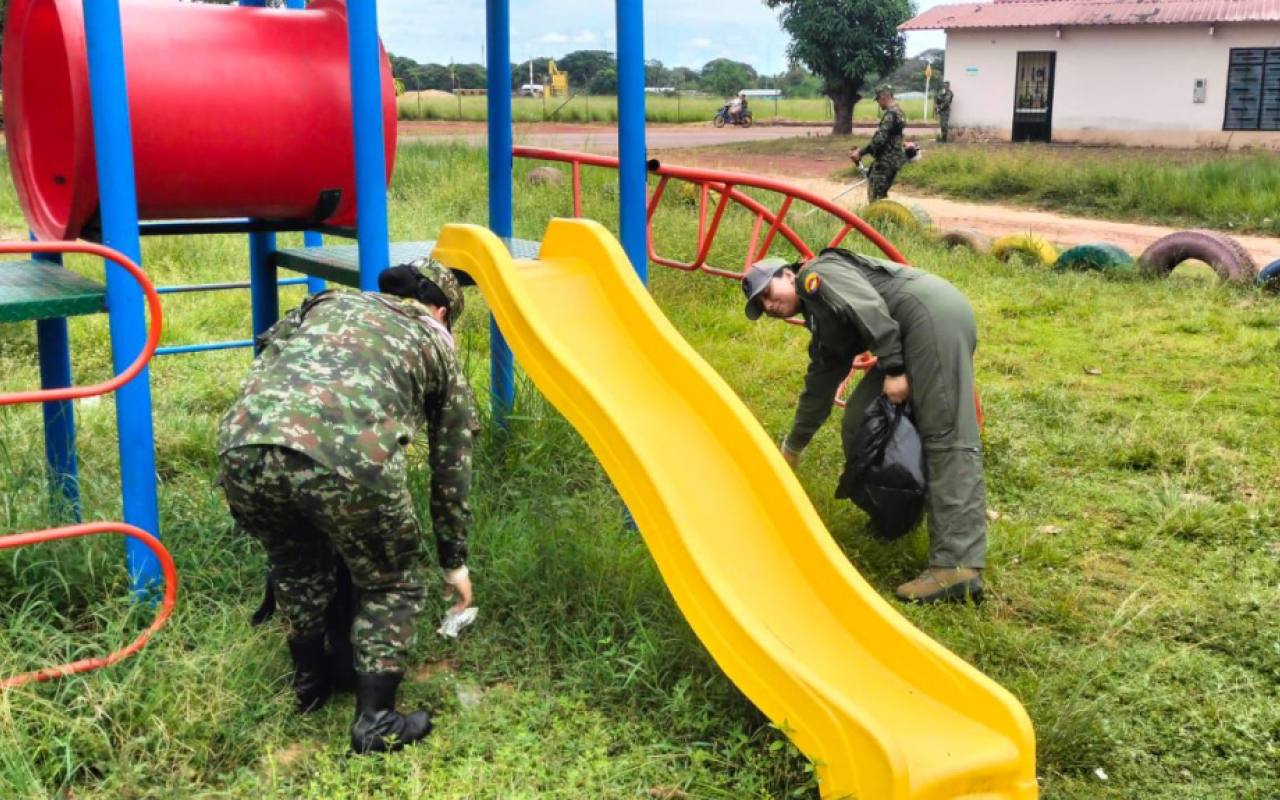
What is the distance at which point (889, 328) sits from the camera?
14.2 feet

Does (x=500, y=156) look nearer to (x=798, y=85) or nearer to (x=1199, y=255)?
(x=1199, y=255)

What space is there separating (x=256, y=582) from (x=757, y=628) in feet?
5.36

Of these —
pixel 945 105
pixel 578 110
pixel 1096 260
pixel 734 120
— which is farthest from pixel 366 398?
pixel 734 120

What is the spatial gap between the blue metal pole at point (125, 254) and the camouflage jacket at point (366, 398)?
50cm

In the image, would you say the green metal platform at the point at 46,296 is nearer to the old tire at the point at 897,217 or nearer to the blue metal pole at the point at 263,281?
the blue metal pole at the point at 263,281

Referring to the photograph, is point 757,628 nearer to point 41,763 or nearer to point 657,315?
point 657,315

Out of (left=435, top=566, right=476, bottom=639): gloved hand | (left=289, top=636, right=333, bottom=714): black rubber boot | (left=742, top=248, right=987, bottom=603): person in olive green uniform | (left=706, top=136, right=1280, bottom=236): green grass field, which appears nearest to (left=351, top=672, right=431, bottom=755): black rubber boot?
(left=289, top=636, right=333, bottom=714): black rubber boot

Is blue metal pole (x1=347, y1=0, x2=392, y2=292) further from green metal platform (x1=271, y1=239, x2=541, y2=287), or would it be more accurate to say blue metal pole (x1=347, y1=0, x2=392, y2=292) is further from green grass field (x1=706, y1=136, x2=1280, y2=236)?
green grass field (x1=706, y1=136, x2=1280, y2=236)

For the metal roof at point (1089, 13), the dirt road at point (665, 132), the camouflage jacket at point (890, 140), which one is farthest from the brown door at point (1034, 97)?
the camouflage jacket at point (890, 140)

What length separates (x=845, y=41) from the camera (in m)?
33.1

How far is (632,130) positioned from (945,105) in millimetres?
25817

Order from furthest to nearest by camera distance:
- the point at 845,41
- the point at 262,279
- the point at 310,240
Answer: the point at 845,41 < the point at 310,240 < the point at 262,279

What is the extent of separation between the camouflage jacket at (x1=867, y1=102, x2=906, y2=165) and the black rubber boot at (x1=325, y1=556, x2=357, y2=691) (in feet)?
38.3

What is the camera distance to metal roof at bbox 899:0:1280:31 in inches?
987
